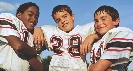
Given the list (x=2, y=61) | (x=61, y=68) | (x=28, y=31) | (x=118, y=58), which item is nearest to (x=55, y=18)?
(x=28, y=31)

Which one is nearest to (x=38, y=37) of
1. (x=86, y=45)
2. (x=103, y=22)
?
(x=86, y=45)

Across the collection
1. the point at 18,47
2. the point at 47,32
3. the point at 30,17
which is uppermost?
the point at 30,17

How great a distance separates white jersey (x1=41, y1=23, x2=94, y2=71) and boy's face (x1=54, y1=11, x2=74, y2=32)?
84 millimetres

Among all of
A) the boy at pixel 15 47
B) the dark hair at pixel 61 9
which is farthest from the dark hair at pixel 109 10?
the boy at pixel 15 47

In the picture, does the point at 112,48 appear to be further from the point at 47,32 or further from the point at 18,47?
the point at 47,32

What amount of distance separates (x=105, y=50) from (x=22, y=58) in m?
1.39

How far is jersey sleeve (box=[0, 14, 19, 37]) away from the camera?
13.5 ft

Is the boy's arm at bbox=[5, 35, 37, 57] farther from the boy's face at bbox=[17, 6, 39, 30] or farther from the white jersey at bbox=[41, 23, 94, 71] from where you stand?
the white jersey at bbox=[41, 23, 94, 71]

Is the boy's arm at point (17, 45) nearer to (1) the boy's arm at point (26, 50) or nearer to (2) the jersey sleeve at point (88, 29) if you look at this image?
(1) the boy's arm at point (26, 50)

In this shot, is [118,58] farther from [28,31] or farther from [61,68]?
[28,31]

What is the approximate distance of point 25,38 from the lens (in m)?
4.48

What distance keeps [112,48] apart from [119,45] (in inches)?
4.3

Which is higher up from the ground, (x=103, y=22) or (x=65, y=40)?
(x=103, y=22)

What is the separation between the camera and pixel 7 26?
4203 mm
